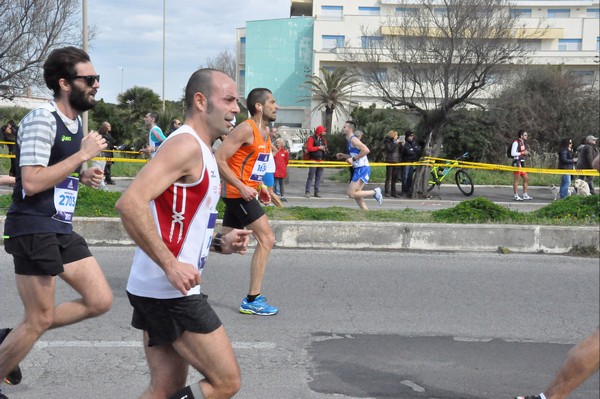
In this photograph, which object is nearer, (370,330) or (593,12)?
(370,330)

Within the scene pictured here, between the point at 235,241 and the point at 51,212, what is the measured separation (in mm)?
1250

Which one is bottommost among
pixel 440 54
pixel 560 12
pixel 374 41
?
pixel 440 54

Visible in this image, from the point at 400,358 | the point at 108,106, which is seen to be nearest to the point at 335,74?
the point at 108,106

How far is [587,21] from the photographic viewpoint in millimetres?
58375

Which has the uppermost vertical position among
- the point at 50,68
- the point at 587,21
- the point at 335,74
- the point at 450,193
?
the point at 587,21

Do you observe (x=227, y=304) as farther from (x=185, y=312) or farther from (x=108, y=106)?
(x=108, y=106)

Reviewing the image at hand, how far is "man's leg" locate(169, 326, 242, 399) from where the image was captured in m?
3.06

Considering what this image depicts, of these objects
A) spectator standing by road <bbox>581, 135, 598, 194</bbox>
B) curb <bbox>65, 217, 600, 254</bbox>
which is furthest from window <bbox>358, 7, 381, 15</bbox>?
curb <bbox>65, 217, 600, 254</bbox>

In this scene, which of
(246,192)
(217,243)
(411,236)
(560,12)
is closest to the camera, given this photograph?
(217,243)

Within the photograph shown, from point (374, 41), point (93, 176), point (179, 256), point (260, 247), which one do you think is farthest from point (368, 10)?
point (179, 256)

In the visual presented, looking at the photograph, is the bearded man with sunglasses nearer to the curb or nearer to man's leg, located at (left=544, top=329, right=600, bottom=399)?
man's leg, located at (left=544, top=329, right=600, bottom=399)

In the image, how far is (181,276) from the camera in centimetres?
299

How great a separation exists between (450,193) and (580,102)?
1026 cm

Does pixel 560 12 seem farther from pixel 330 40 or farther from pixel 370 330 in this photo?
pixel 370 330
